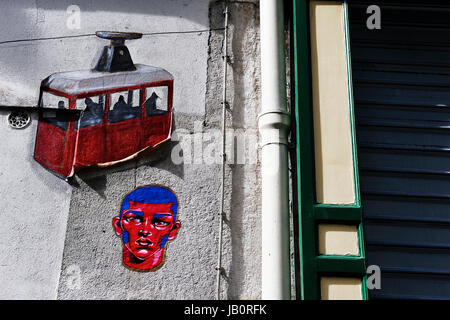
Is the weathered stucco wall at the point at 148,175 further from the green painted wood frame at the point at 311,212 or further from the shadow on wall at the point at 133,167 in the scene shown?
the green painted wood frame at the point at 311,212

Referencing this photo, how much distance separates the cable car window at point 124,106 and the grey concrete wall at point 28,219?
761 mm

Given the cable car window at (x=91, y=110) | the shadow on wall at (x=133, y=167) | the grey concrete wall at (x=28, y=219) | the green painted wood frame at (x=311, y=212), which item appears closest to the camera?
the green painted wood frame at (x=311, y=212)

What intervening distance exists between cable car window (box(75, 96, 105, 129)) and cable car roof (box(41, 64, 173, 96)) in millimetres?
103

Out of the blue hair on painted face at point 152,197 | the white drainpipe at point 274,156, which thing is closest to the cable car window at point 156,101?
the blue hair on painted face at point 152,197

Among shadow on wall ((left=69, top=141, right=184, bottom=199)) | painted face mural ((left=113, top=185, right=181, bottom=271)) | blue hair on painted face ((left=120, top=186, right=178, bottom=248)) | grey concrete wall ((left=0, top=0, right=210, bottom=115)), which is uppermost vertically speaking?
grey concrete wall ((left=0, top=0, right=210, bottom=115))

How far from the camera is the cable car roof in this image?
5180mm

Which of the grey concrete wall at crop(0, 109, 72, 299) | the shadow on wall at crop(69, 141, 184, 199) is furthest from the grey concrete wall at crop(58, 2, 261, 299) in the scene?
the grey concrete wall at crop(0, 109, 72, 299)

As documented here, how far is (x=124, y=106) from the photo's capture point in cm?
513

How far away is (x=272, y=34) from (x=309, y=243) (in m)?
2.07

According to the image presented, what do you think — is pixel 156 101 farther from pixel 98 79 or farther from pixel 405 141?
pixel 405 141

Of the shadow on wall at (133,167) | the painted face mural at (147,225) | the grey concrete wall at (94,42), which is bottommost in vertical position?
the painted face mural at (147,225)

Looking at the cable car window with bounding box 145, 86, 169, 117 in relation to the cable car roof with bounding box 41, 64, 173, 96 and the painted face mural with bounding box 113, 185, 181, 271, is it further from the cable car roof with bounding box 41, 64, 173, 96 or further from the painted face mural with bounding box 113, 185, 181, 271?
the painted face mural with bounding box 113, 185, 181, 271

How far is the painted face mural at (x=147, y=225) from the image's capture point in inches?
184

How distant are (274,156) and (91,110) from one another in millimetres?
1815
